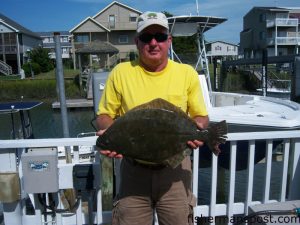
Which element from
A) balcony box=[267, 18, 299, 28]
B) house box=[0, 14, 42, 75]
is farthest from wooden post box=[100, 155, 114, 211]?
balcony box=[267, 18, 299, 28]

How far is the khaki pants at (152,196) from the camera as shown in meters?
2.59

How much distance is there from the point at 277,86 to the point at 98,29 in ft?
98.6

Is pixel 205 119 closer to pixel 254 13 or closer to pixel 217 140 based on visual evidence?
pixel 217 140

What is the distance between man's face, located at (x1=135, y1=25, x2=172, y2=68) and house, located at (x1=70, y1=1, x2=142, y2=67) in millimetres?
44055

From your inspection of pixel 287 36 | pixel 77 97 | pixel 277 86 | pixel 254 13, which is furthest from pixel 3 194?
pixel 254 13

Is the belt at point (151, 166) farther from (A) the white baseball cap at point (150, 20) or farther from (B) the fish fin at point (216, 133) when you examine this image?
(A) the white baseball cap at point (150, 20)

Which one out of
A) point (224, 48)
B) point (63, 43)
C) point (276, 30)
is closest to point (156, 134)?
point (276, 30)

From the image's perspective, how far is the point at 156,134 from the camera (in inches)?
Result: 96.1

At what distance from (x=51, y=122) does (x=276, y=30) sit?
4160cm

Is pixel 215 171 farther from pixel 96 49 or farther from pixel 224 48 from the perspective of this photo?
pixel 224 48

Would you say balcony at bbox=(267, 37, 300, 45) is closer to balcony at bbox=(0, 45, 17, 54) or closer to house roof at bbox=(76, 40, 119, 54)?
house roof at bbox=(76, 40, 119, 54)

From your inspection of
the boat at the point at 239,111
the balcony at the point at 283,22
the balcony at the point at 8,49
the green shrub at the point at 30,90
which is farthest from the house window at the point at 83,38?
the boat at the point at 239,111

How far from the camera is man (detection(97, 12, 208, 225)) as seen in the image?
255cm

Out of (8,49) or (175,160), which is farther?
(8,49)
